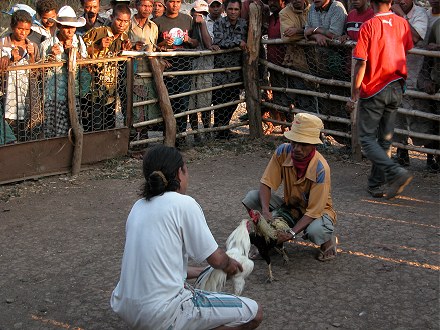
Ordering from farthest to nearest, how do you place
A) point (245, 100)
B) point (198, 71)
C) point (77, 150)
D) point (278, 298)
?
point (245, 100) → point (198, 71) → point (77, 150) → point (278, 298)

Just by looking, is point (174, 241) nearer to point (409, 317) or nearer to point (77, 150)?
point (409, 317)

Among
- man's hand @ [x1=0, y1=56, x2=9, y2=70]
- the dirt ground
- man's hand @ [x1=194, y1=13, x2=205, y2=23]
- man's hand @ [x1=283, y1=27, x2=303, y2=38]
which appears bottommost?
the dirt ground

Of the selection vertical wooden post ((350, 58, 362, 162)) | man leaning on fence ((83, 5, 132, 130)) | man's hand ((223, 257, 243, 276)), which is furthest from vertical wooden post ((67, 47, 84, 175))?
man's hand ((223, 257, 243, 276))

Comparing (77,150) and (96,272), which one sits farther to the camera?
(77,150)

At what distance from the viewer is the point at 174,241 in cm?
371

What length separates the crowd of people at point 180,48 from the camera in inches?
306

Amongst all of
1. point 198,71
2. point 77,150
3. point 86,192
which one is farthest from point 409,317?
point 198,71

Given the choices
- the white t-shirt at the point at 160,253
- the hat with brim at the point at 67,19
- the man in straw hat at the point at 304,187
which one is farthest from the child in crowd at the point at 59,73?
the white t-shirt at the point at 160,253

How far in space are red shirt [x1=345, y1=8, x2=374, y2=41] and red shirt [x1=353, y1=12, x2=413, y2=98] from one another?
134cm

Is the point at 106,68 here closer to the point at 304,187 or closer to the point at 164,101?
the point at 164,101

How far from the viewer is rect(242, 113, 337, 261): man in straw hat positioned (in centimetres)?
527

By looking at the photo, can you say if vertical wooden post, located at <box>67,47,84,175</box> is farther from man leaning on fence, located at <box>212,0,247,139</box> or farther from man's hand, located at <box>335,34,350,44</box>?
man's hand, located at <box>335,34,350,44</box>

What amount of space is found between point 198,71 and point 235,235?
4942mm

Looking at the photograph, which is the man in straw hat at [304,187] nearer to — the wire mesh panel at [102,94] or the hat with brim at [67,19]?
the wire mesh panel at [102,94]
